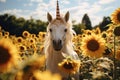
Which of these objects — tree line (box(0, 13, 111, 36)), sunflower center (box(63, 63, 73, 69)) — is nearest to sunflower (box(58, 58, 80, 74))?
sunflower center (box(63, 63, 73, 69))

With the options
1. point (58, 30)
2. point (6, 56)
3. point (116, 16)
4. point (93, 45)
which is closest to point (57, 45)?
point (58, 30)

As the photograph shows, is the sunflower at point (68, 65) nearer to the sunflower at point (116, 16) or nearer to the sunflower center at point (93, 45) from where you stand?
the sunflower center at point (93, 45)

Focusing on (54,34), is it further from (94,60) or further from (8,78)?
Result: (8,78)

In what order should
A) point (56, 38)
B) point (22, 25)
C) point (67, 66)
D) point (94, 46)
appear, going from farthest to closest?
point (22, 25) < point (56, 38) < point (94, 46) < point (67, 66)

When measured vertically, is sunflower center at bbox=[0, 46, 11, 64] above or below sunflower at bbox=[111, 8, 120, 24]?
below

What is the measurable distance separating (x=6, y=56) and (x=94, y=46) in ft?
10.7

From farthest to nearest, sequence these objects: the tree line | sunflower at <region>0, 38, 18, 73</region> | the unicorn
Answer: the tree line
the unicorn
sunflower at <region>0, 38, 18, 73</region>

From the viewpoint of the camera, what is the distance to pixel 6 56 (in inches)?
61.5

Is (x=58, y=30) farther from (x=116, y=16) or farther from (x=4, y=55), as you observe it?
(x=4, y=55)

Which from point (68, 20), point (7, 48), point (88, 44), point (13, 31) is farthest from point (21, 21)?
point (7, 48)

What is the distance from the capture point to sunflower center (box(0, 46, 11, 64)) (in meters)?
1.53

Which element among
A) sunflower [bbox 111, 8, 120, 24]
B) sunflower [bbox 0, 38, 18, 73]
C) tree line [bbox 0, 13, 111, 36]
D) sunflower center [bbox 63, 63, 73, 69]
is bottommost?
sunflower center [bbox 63, 63, 73, 69]

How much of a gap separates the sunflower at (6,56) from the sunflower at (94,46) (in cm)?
311

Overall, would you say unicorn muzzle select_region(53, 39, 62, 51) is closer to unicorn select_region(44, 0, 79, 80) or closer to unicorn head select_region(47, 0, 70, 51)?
unicorn head select_region(47, 0, 70, 51)
